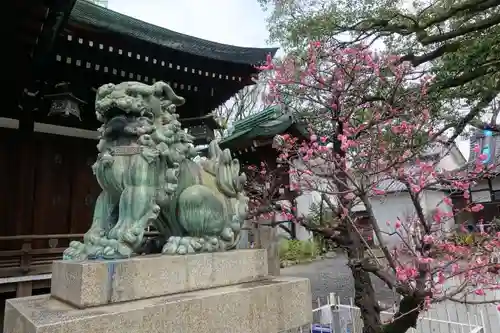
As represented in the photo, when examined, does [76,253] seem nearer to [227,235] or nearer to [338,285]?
[227,235]

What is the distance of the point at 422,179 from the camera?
362 cm

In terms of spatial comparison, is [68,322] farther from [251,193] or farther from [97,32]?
[251,193]

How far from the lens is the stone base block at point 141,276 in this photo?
5.72ft

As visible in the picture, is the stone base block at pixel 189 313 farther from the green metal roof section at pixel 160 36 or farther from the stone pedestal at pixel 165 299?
the green metal roof section at pixel 160 36

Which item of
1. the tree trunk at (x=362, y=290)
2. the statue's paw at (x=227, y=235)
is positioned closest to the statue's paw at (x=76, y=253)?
the statue's paw at (x=227, y=235)

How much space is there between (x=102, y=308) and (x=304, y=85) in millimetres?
3854

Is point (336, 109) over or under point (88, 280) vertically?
over

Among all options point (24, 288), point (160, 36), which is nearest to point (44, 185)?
point (24, 288)

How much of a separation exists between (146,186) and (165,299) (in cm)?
66

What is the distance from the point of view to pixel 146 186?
81.5 inches

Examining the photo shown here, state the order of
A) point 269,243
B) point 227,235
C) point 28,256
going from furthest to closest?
point 269,243 → point 28,256 → point 227,235

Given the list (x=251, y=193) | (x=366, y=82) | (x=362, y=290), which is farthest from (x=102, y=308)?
(x=251, y=193)

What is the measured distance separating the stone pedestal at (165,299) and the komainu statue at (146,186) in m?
0.14

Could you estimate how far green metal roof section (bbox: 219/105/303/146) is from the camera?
22.1 feet
